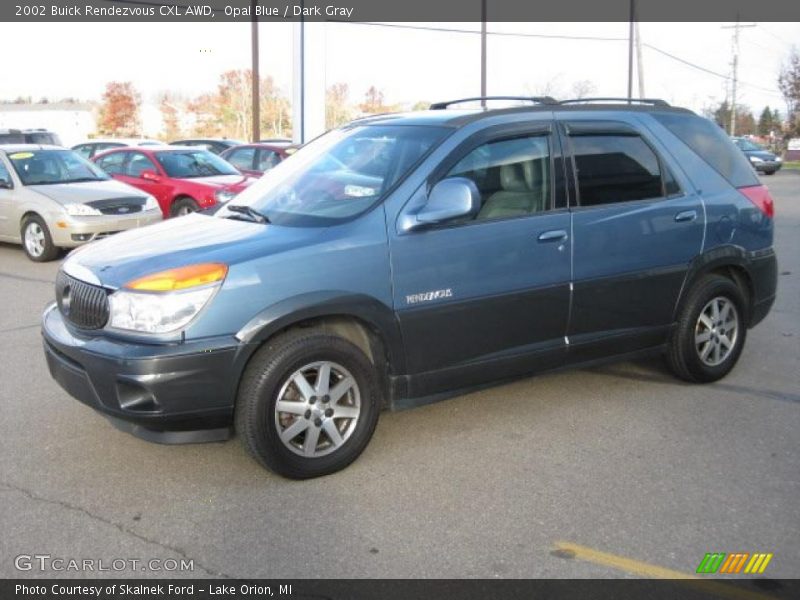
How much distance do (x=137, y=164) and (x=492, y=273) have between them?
11.6 m

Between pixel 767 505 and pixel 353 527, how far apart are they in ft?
6.27

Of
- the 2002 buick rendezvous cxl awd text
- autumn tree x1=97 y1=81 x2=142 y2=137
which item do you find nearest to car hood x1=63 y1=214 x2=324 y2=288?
the 2002 buick rendezvous cxl awd text

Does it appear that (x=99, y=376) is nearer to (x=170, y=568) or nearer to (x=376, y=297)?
(x=170, y=568)

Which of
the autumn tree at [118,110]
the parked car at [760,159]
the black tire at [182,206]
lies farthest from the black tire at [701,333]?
the autumn tree at [118,110]

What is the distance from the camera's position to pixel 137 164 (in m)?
14.6

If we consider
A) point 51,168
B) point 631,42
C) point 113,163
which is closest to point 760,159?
point 631,42

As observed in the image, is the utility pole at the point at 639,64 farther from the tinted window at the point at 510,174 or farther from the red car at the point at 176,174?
the tinted window at the point at 510,174

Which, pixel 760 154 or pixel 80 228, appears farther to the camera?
pixel 760 154

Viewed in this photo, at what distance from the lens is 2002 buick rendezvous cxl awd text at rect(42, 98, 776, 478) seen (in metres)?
3.84

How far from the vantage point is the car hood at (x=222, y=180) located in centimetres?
1341

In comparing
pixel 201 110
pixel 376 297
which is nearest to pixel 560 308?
pixel 376 297

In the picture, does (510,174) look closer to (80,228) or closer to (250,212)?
(250,212)

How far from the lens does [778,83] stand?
5791cm

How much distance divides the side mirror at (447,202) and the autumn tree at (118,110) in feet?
236
